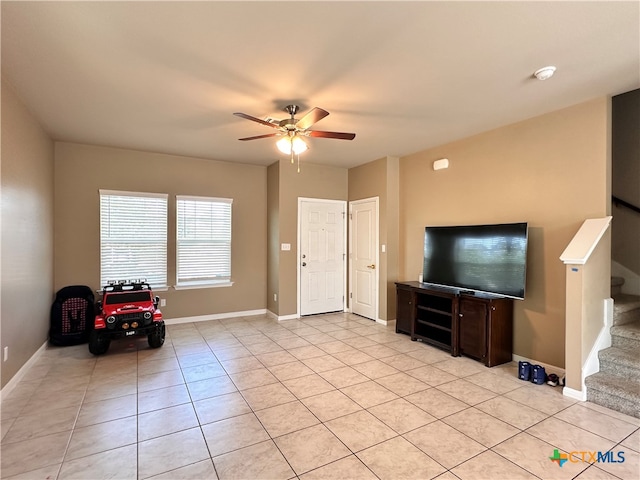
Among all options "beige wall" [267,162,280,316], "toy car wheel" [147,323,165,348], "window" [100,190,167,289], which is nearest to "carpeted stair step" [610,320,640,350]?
"beige wall" [267,162,280,316]

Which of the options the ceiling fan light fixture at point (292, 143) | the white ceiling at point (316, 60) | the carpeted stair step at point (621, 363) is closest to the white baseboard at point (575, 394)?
the carpeted stair step at point (621, 363)

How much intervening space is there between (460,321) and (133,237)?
4894 mm

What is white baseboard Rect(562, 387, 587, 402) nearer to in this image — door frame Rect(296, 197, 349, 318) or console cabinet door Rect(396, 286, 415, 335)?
console cabinet door Rect(396, 286, 415, 335)

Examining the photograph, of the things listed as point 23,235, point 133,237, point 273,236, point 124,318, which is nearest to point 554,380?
point 273,236

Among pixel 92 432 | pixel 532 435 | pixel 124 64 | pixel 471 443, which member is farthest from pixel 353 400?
pixel 124 64

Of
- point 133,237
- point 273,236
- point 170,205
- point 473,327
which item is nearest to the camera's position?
point 473,327

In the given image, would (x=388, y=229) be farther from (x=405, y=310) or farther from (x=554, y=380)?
(x=554, y=380)

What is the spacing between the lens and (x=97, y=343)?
383 cm

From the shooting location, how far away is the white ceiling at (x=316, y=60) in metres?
1.96

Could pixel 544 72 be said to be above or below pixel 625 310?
above

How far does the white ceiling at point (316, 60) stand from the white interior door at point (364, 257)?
6.63ft

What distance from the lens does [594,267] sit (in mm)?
2936

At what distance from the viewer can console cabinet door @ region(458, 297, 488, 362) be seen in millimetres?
3605

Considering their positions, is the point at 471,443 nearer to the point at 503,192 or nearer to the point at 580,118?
the point at 503,192
